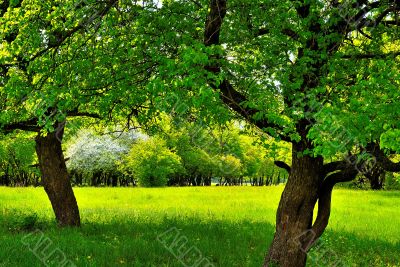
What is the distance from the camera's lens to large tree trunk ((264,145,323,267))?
992 centimetres

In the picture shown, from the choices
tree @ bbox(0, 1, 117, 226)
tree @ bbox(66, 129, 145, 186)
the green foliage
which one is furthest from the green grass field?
tree @ bbox(66, 129, 145, 186)

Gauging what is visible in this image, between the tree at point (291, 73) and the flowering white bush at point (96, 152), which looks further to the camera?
the flowering white bush at point (96, 152)

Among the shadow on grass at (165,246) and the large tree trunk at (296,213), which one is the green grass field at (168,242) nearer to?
the shadow on grass at (165,246)

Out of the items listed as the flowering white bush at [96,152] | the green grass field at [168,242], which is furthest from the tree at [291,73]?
the flowering white bush at [96,152]

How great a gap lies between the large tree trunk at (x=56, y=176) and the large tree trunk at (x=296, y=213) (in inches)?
312

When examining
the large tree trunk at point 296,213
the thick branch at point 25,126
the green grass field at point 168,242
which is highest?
the thick branch at point 25,126

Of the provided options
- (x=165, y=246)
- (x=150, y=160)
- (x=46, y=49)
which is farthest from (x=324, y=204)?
(x=150, y=160)

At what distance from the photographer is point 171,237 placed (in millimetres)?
14047

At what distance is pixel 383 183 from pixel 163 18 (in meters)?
56.2

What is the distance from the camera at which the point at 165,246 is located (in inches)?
501

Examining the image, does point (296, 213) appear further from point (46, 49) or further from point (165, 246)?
point (46, 49)

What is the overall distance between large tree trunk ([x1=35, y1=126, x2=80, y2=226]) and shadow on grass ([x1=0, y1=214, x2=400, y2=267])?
1.91 feet

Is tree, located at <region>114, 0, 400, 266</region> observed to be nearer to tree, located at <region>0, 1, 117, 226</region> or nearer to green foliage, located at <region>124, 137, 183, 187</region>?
tree, located at <region>0, 1, 117, 226</region>

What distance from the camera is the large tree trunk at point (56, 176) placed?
1500cm
